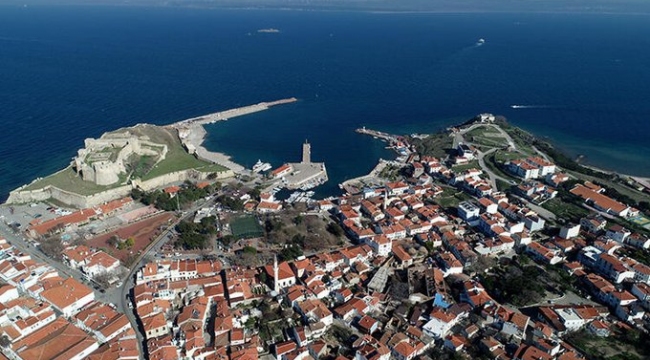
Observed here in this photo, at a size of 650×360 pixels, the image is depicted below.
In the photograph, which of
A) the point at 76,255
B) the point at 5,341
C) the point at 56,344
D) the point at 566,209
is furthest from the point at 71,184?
the point at 566,209

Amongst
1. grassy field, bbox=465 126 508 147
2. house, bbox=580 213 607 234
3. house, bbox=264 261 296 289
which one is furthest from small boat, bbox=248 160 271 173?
house, bbox=580 213 607 234

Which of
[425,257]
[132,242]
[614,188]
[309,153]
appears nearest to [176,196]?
[132,242]

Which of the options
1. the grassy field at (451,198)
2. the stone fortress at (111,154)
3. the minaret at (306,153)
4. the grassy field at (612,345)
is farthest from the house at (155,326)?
the minaret at (306,153)

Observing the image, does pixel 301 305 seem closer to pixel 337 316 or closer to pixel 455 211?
pixel 337 316

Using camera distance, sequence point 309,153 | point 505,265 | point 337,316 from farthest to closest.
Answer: point 309,153 < point 505,265 < point 337,316

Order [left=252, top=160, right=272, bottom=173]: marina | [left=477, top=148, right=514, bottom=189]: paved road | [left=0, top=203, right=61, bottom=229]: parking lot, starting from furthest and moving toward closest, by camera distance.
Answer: [left=252, top=160, right=272, bottom=173]: marina, [left=477, top=148, right=514, bottom=189]: paved road, [left=0, top=203, right=61, bottom=229]: parking lot

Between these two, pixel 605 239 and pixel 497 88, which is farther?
pixel 497 88

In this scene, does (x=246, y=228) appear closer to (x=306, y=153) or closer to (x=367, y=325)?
(x=367, y=325)

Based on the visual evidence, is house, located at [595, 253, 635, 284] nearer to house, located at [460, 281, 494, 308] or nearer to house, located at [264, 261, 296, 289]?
house, located at [460, 281, 494, 308]
